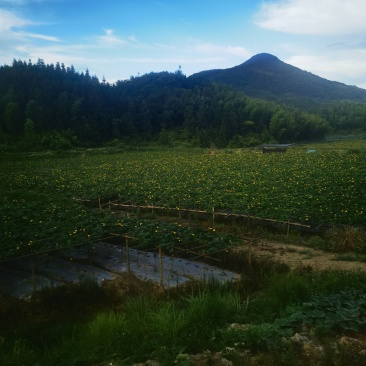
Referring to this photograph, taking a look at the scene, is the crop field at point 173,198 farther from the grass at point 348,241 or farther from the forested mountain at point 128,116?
the forested mountain at point 128,116

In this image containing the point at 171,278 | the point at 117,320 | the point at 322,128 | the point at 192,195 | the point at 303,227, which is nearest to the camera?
the point at 117,320

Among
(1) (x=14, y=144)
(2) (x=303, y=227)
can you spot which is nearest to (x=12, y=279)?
(2) (x=303, y=227)

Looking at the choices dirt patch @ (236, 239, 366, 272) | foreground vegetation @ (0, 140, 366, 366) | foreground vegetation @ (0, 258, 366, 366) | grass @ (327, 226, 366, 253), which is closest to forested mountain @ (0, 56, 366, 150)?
foreground vegetation @ (0, 140, 366, 366)

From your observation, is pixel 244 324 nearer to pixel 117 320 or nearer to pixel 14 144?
pixel 117 320

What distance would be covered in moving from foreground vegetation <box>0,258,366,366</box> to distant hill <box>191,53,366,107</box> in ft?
460

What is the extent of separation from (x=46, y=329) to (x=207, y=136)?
63.6 m

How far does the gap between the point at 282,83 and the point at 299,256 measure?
6713 inches

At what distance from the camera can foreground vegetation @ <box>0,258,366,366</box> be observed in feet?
15.5

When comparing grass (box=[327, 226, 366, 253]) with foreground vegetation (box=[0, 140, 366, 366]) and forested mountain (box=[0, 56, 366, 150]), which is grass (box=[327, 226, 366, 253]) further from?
forested mountain (box=[0, 56, 366, 150])

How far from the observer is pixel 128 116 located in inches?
3135

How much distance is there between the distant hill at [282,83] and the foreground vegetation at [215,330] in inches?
5519

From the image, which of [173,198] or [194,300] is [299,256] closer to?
[194,300]

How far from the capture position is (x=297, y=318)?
213 inches

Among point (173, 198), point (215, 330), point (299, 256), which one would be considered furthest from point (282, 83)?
point (215, 330)
